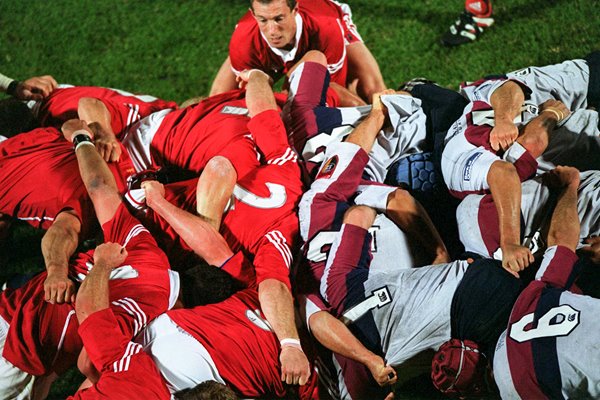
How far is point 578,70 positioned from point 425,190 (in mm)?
1392

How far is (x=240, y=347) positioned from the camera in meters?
3.72

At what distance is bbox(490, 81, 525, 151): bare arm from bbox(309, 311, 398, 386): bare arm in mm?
1392

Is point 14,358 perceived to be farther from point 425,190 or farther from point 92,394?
point 425,190

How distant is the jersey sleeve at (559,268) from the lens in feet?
11.7

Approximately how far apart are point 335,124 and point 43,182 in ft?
6.44

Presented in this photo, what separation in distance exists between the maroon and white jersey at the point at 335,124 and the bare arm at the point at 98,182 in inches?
49.4

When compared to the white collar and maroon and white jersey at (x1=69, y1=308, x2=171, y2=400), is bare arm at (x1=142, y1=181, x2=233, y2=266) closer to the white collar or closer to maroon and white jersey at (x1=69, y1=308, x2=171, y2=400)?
maroon and white jersey at (x1=69, y1=308, x2=171, y2=400)

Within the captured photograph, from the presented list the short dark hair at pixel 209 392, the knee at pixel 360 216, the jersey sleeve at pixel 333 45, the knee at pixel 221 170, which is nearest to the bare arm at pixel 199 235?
the knee at pixel 221 170

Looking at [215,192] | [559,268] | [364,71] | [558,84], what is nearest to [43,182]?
[215,192]

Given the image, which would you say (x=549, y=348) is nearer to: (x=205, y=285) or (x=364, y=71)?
(x=205, y=285)

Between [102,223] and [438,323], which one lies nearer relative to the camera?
[438,323]

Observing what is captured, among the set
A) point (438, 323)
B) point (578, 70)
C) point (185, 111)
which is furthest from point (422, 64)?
point (438, 323)

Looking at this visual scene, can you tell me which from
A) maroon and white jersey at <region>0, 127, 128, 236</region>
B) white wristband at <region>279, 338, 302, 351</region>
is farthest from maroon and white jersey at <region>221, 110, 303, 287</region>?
maroon and white jersey at <region>0, 127, 128, 236</region>

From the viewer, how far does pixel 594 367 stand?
308 centimetres
